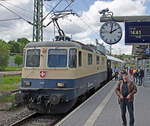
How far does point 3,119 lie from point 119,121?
503 centimetres

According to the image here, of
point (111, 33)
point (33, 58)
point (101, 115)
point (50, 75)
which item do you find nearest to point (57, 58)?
point (50, 75)

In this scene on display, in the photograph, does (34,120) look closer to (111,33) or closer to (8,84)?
(111,33)

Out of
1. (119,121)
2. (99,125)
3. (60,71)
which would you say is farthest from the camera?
(60,71)

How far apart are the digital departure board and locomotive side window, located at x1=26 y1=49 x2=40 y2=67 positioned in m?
7.43

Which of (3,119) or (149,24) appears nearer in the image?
(3,119)

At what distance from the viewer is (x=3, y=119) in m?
9.32

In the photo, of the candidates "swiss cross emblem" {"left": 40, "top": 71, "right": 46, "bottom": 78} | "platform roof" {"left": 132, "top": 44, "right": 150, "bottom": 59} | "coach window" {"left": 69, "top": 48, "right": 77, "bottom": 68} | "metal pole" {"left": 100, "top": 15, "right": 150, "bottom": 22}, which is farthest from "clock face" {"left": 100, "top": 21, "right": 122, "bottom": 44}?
"swiss cross emblem" {"left": 40, "top": 71, "right": 46, "bottom": 78}

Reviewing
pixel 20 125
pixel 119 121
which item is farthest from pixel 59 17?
pixel 119 121

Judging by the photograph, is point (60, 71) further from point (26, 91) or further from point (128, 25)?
point (128, 25)

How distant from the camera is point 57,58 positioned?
912 cm

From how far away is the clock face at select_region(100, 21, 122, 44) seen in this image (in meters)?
14.0

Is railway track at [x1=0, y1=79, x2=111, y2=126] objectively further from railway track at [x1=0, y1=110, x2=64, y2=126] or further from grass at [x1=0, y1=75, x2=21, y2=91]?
grass at [x1=0, y1=75, x2=21, y2=91]

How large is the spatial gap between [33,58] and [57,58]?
109 cm

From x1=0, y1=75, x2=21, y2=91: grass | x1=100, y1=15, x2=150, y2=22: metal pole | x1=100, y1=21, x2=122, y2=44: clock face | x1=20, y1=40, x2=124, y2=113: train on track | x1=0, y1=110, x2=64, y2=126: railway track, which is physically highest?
x1=100, y1=15, x2=150, y2=22: metal pole
